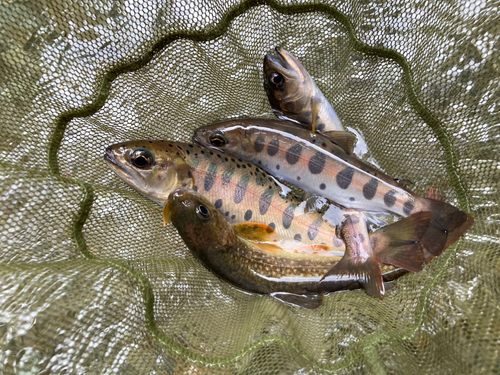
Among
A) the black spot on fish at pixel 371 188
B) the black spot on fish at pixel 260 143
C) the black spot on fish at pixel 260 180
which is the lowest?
the black spot on fish at pixel 260 180

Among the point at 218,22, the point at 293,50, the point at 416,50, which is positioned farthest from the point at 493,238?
the point at 218,22

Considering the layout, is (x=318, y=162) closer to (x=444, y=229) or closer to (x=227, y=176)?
Result: (x=227, y=176)

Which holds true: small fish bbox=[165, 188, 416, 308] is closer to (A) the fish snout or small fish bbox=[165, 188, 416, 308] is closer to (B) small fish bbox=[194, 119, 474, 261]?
(B) small fish bbox=[194, 119, 474, 261]

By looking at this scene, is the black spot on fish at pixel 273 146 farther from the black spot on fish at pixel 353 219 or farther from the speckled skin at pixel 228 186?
the black spot on fish at pixel 353 219

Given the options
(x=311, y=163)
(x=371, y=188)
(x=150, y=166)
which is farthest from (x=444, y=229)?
(x=150, y=166)

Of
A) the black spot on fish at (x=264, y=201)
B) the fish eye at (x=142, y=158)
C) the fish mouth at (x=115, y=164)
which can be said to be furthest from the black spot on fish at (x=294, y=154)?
the fish mouth at (x=115, y=164)

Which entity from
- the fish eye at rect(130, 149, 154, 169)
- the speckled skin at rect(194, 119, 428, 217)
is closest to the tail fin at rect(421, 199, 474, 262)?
the speckled skin at rect(194, 119, 428, 217)
